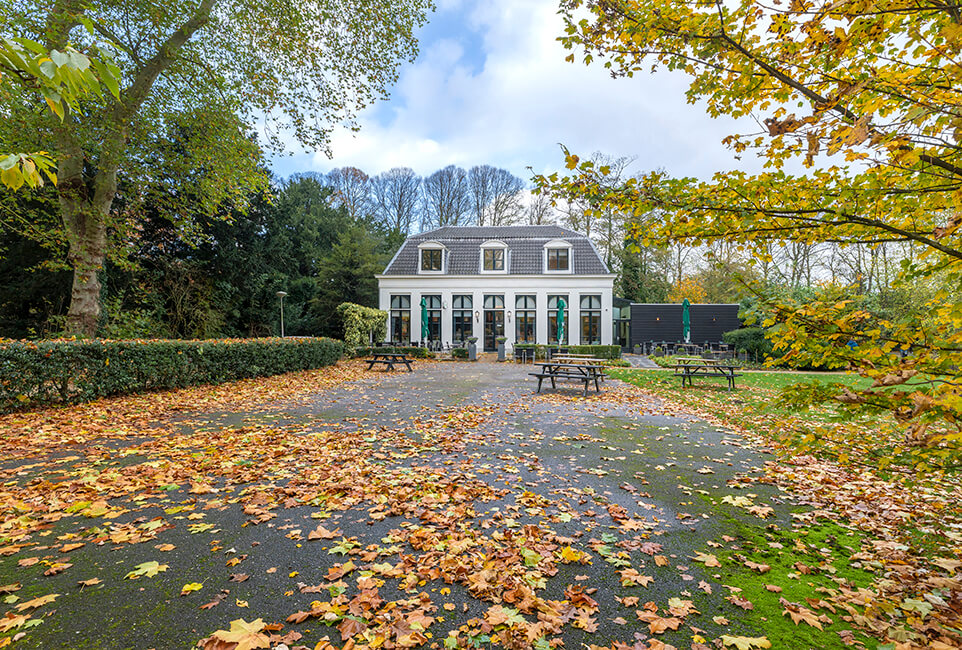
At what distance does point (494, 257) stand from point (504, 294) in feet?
8.83

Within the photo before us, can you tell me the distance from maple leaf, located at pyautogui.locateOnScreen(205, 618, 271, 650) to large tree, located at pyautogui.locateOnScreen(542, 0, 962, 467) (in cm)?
320

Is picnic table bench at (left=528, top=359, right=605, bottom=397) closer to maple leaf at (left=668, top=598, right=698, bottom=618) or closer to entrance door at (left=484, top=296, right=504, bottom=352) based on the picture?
maple leaf at (left=668, top=598, right=698, bottom=618)

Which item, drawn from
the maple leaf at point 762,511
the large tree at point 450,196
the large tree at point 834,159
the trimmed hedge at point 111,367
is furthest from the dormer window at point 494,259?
the large tree at point 834,159

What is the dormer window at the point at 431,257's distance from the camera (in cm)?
2805

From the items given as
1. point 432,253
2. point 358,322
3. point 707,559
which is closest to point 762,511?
point 707,559

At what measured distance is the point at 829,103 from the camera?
2.21 m

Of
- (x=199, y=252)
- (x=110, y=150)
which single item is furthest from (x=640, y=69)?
(x=199, y=252)

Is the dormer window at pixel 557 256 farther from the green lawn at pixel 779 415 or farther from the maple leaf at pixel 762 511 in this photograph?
the maple leaf at pixel 762 511

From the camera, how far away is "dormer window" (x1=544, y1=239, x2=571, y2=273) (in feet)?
89.7

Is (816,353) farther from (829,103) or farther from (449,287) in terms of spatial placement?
(449,287)

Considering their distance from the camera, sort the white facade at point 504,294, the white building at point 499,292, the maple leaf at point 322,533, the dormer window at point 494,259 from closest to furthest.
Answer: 1. the maple leaf at point 322,533
2. the white facade at point 504,294
3. the white building at point 499,292
4. the dormer window at point 494,259

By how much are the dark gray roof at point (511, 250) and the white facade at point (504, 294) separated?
560 mm

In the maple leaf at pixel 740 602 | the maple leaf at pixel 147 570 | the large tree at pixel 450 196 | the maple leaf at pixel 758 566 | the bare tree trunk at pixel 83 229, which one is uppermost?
the large tree at pixel 450 196

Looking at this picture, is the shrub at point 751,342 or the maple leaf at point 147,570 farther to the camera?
the shrub at point 751,342
